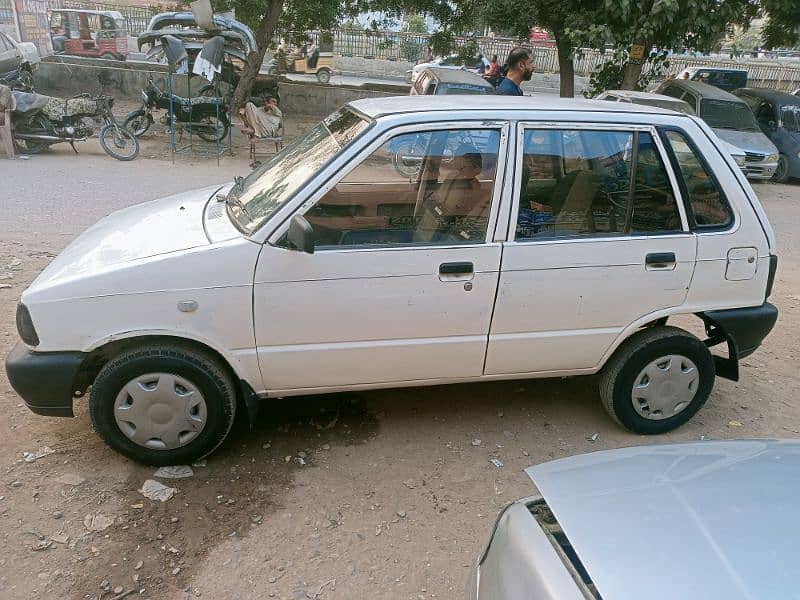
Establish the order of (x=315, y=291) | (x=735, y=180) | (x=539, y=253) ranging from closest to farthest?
1. (x=315, y=291)
2. (x=539, y=253)
3. (x=735, y=180)

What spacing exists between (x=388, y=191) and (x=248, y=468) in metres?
1.67

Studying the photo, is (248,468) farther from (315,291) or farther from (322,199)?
(322,199)

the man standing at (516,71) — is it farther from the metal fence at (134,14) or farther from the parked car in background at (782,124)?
the metal fence at (134,14)

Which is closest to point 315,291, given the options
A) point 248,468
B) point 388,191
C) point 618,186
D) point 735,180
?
point 388,191

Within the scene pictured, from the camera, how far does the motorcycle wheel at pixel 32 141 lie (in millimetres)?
10820

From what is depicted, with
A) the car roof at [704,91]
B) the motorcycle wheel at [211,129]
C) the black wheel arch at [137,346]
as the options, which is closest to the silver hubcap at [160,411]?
the black wheel arch at [137,346]

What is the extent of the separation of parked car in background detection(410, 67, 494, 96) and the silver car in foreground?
995cm

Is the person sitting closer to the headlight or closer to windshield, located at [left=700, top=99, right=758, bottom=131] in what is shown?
windshield, located at [left=700, top=99, right=758, bottom=131]

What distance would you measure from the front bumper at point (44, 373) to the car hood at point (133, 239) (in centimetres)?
34

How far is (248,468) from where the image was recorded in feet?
11.2

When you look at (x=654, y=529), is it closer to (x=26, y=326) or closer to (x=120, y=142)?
(x=26, y=326)

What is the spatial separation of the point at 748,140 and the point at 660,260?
11193mm

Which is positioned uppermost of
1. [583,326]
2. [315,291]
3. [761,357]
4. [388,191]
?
[388,191]

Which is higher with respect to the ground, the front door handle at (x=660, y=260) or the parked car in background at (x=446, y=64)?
the parked car in background at (x=446, y=64)
